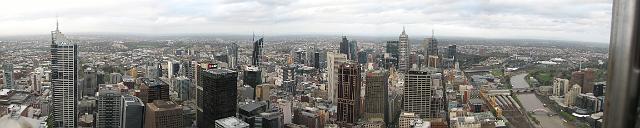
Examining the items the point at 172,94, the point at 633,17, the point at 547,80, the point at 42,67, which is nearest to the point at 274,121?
the point at 172,94

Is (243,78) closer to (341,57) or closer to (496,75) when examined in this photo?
(341,57)

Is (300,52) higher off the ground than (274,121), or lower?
higher

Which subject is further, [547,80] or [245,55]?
[245,55]

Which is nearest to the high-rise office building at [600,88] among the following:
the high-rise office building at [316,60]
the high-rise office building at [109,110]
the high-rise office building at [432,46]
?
the high-rise office building at [432,46]

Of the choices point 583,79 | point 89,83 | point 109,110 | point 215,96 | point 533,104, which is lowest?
point 109,110

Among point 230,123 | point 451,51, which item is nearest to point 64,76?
point 230,123

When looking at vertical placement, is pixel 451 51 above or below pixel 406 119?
above

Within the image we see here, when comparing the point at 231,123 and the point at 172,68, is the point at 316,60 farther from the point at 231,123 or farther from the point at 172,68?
the point at 231,123
